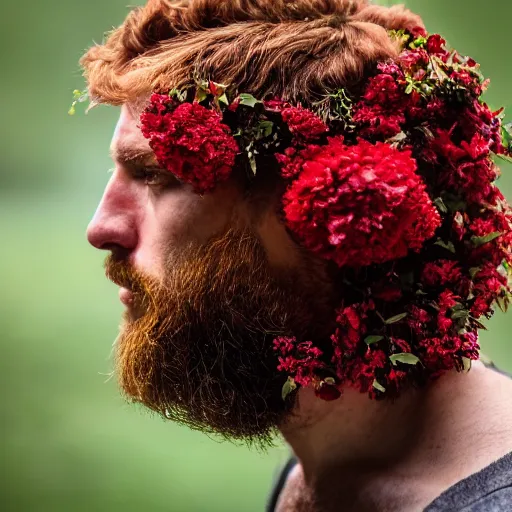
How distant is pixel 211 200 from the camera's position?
46.5 inches

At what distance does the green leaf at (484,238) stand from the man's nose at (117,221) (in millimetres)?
590

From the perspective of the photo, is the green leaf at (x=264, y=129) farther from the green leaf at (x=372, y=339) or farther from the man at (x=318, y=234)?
the green leaf at (x=372, y=339)

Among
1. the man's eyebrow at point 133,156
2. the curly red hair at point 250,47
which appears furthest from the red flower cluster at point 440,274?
the man's eyebrow at point 133,156

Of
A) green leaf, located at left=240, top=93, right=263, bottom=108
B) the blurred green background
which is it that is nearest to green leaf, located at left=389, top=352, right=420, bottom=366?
green leaf, located at left=240, top=93, right=263, bottom=108

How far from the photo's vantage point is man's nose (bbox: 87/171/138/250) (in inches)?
48.6

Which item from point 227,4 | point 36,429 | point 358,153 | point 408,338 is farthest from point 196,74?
point 36,429

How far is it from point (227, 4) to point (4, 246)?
1337 millimetres

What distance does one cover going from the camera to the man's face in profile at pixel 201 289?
1.19 metres

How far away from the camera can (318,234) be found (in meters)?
1.11

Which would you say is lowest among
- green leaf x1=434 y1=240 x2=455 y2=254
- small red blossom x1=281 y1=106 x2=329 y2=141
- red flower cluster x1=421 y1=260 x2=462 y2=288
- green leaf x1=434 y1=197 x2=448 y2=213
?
red flower cluster x1=421 y1=260 x2=462 y2=288

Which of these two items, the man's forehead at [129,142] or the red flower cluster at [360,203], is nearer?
the red flower cluster at [360,203]

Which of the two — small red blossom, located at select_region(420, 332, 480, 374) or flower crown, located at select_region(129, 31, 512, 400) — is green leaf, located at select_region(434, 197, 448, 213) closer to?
flower crown, located at select_region(129, 31, 512, 400)

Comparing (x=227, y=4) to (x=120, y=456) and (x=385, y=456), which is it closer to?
(x=385, y=456)

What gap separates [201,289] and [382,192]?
14.2 inches
